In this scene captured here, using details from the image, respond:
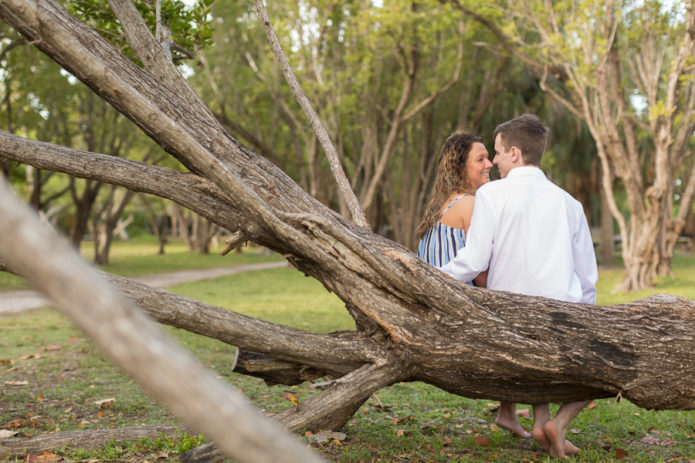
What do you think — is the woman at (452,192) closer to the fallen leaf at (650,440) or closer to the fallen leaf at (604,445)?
the fallen leaf at (604,445)

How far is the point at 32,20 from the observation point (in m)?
3.31

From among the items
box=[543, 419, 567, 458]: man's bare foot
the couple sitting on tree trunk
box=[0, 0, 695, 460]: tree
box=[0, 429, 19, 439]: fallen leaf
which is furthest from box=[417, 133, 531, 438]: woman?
box=[0, 429, 19, 439]: fallen leaf

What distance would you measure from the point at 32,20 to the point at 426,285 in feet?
8.43

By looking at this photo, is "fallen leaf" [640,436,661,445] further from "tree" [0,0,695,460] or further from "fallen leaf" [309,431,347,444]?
"fallen leaf" [309,431,347,444]

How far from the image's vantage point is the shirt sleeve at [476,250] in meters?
3.97

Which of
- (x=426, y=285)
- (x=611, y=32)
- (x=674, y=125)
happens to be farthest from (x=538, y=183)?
(x=674, y=125)

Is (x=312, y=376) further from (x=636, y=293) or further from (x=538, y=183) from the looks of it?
(x=636, y=293)

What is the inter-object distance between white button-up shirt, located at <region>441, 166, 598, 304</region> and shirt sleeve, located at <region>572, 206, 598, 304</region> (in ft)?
0.35

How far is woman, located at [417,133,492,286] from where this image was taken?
440 cm

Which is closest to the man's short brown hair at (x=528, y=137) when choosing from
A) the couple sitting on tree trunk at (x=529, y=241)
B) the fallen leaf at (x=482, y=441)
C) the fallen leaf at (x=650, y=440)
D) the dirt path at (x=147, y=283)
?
the couple sitting on tree trunk at (x=529, y=241)

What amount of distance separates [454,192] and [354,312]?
47.5 inches

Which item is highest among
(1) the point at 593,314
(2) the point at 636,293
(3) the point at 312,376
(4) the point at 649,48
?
(4) the point at 649,48

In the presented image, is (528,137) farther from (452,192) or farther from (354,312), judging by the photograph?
(354,312)

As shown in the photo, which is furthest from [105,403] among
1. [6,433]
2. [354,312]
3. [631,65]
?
[631,65]
